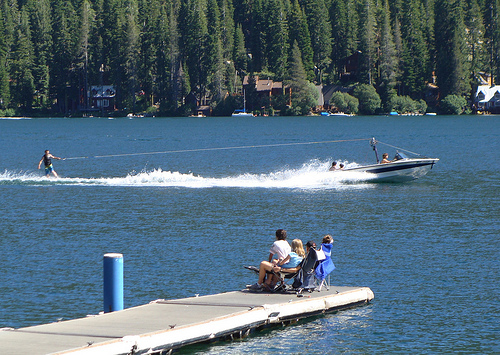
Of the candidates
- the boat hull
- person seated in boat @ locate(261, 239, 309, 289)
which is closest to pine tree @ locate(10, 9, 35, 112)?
the boat hull

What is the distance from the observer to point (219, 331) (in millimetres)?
15086

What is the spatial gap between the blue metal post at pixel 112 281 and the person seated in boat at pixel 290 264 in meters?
3.46

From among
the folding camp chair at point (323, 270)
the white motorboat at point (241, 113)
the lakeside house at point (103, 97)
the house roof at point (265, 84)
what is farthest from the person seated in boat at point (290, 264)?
the lakeside house at point (103, 97)

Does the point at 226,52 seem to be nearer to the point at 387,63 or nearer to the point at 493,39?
the point at 387,63

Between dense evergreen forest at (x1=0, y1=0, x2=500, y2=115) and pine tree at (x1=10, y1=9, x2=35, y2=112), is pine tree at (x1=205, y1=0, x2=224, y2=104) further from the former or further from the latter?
pine tree at (x1=10, y1=9, x2=35, y2=112)

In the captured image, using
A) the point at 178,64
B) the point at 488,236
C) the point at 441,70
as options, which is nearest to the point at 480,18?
the point at 441,70

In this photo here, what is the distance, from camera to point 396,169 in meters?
43.2

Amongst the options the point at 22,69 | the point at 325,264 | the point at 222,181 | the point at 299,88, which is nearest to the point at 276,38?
the point at 299,88

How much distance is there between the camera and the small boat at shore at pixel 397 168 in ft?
141

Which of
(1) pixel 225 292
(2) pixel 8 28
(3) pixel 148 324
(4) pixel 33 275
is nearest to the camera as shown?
(3) pixel 148 324

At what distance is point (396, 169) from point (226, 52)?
408 ft

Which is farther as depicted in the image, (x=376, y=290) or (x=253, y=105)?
(x=253, y=105)

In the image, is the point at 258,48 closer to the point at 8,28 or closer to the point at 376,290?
the point at 8,28

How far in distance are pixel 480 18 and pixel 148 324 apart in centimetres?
16588
